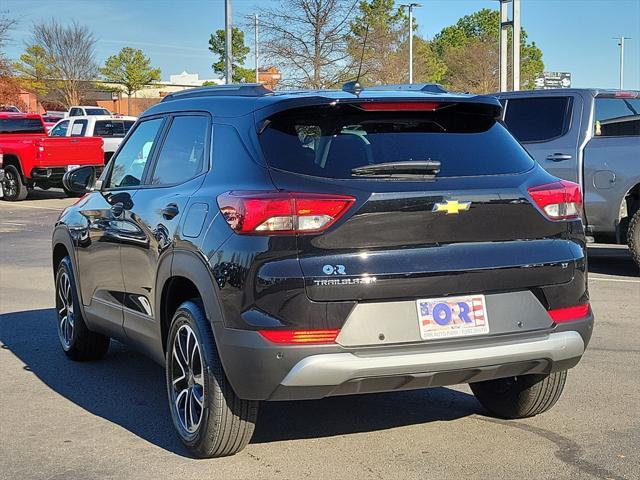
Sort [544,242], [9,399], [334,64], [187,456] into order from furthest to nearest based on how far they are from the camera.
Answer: [334,64] → [9,399] → [187,456] → [544,242]

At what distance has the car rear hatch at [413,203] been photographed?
3859 millimetres

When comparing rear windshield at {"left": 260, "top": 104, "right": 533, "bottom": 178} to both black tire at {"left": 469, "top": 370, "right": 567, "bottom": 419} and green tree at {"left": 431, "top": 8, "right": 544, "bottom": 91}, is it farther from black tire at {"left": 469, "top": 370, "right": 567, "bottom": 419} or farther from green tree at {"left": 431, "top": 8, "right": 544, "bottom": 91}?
green tree at {"left": 431, "top": 8, "right": 544, "bottom": 91}

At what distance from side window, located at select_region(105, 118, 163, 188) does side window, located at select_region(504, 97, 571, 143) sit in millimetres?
5550

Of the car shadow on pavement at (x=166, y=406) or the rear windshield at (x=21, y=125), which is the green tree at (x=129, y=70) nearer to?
the rear windshield at (x=21, y=125)

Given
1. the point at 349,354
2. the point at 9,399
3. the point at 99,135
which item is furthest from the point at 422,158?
the point at 99,135

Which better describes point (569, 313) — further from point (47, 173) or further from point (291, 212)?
point (47, 173)

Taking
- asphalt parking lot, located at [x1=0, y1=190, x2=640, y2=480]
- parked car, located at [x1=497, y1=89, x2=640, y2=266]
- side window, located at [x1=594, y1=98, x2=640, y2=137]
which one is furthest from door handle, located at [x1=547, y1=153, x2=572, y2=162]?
asphalt parking lot, located at [x1=0, y1=190, x2=640, y2=480]

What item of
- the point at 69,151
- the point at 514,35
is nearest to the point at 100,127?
the point at 69,151

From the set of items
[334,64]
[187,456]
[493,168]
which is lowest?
[187,456]

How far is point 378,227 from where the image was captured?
392 centimetres

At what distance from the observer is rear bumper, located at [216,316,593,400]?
3834 millimetres

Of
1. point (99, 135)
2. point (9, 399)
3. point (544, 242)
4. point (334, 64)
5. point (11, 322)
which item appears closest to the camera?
point (544, 242)

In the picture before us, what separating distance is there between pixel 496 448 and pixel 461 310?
96 cm

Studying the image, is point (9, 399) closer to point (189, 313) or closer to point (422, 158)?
point (189, 313)
